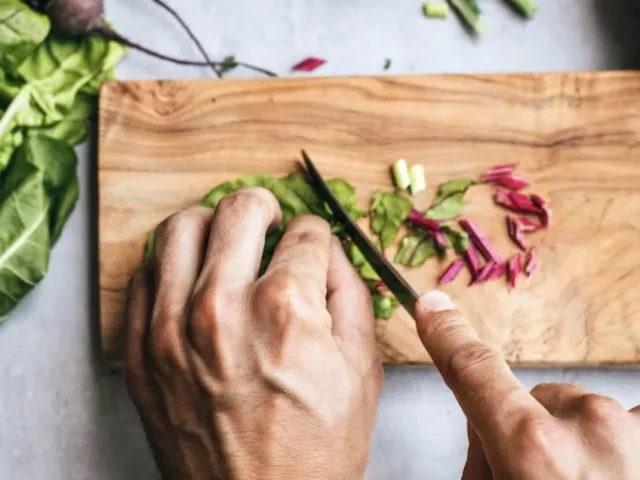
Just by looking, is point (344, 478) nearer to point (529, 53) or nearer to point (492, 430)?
point (492, 430)

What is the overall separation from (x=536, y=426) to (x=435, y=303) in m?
0.28

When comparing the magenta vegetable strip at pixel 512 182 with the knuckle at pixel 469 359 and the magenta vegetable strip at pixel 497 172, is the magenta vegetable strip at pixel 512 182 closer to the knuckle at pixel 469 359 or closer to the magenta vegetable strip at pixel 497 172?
the magenta vegetable strip at pixel 497 172

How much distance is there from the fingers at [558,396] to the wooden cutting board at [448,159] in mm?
279

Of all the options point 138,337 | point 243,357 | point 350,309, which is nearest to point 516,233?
point 350,309

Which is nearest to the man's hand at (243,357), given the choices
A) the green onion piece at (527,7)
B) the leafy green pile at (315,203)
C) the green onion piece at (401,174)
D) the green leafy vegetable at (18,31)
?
the leafy green pile at (315,203)

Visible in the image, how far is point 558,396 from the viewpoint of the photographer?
3.30ft

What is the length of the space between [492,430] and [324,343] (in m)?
0.31

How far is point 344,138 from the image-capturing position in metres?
1.36

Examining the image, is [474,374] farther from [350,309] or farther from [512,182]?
[512,182]

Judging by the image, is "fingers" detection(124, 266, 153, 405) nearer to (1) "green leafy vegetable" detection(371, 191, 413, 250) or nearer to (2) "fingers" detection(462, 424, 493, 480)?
(1) "green leafy vegetable" detection(371, 191, 413, 250)

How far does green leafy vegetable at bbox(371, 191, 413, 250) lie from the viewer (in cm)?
133

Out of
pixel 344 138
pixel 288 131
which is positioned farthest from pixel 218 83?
pixel 344 138

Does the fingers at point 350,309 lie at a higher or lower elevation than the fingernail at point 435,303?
lower

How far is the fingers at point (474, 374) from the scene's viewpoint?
0.89 meters
